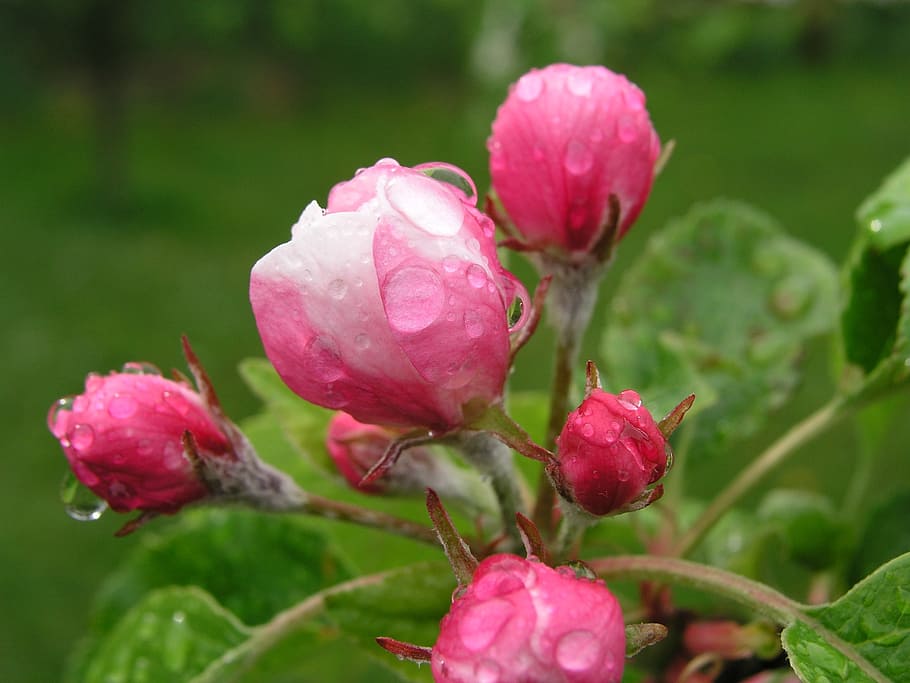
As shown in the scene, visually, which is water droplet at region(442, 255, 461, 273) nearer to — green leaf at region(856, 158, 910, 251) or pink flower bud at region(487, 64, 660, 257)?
pink flower bud at region(487, 64, 660, 257)

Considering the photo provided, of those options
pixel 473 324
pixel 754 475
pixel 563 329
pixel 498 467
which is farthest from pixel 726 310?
pixel 473 324

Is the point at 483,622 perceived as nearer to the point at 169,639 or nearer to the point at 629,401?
the point at 629,401

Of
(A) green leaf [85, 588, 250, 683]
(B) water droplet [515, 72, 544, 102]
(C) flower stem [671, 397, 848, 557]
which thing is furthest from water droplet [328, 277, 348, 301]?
(C) flower stem [671, 397, 848, 557]

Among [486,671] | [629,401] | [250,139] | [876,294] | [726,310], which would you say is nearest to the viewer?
[486,671]

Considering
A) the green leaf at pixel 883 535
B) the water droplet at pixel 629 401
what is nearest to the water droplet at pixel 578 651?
the water droplet at pixel 629 401

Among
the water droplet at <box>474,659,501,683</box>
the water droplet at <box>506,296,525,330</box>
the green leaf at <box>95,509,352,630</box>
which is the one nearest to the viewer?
the water droplet at <box>474,659,501,683</box>

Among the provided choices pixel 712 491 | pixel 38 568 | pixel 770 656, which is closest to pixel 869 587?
pixel 770 656
